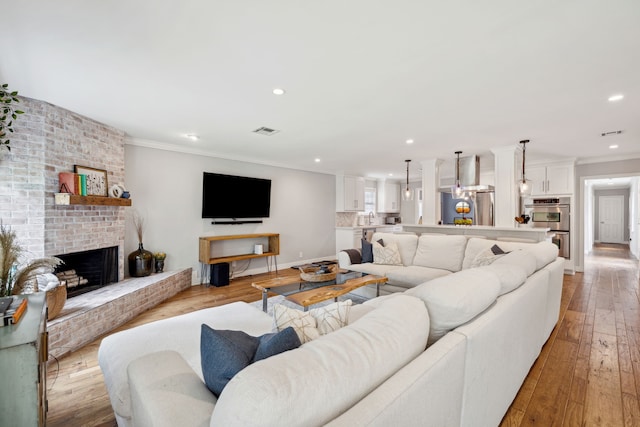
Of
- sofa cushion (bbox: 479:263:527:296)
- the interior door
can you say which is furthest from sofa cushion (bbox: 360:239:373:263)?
the interior door

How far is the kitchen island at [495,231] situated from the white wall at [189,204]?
2.73 meters

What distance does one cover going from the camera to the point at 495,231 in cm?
477

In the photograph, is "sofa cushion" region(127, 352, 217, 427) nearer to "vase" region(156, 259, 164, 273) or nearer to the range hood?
"vase" region(156, 259, 164, 273)

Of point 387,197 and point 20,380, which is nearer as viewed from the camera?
point 20,380

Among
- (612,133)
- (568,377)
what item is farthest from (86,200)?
(612,133)

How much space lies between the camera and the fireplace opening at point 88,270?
10.9ft

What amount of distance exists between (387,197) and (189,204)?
6172 millimetres

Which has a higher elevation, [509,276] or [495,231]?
[495,231]

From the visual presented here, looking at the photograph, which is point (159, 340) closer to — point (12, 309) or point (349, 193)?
point (12, 309)

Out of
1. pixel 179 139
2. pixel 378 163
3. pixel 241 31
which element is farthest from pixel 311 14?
pixel 378 163

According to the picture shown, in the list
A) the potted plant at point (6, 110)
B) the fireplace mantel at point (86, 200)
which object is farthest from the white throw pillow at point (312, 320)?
the fireplace mantel at point (86, 200)

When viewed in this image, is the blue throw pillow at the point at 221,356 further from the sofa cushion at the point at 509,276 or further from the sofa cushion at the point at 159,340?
the sofa cushion at the point at 509,276

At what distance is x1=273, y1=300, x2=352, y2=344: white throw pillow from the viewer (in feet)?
3.96

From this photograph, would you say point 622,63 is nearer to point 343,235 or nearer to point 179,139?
point 179,139
